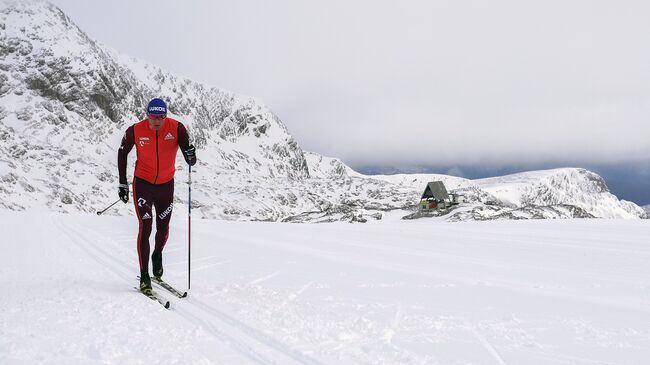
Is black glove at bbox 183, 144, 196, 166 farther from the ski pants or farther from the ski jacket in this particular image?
the ski pants

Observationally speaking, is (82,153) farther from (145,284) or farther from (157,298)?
(157,298)

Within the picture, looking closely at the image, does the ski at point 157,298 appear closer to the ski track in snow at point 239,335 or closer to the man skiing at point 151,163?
the ski track in snow at point 239,335

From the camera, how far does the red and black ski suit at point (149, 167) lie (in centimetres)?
658

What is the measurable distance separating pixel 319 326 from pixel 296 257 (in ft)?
17.9

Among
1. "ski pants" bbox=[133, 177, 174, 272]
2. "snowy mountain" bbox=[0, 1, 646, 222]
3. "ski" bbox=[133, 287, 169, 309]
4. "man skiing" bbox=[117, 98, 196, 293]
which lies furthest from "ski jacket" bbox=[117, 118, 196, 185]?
"snowy mountain" bbox=[0, 1, 646, 222]

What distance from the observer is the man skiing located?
6555mm

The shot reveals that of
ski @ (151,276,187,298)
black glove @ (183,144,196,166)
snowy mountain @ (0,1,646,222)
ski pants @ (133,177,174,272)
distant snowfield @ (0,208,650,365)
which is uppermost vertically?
snowy mountain @ (0,1,646,222)

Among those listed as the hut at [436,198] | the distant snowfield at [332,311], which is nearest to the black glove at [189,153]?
the distant snowfield at [332,311]

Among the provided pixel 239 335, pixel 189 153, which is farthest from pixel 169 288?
pixel 239 335

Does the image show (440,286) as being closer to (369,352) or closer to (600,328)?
(600,328)

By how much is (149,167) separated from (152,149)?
0.29m

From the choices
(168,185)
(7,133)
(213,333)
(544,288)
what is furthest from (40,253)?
(7,133)

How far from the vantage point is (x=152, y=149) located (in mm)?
6586

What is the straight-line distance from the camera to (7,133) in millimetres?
97062
